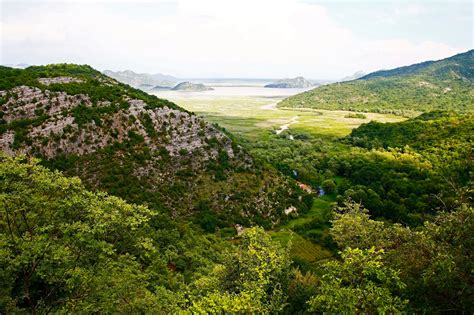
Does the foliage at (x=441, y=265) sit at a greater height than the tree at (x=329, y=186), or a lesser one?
greater

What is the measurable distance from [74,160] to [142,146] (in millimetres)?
12548

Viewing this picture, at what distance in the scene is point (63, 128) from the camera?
55.8 metres

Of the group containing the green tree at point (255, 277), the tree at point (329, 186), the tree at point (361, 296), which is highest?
the tree at point (361, 296)

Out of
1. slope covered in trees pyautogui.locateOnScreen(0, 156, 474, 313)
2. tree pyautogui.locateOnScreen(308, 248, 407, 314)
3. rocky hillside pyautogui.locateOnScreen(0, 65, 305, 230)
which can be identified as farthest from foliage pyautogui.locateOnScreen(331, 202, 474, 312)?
rocky hillside pyautogui.locateOnScreen(0, 65, 305, 230)

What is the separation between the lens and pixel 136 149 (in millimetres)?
61781

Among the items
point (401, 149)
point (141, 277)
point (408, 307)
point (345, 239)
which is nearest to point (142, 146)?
point (345, 239)

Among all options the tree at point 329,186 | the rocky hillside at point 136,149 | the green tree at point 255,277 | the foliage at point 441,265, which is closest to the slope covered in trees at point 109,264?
the foliage at point 441,265

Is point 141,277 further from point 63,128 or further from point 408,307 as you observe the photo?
point 63,128

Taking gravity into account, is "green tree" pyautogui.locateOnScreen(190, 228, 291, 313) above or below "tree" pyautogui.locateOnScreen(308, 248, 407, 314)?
below

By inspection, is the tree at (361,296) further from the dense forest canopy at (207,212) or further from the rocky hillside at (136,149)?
the rocky hillside at (136,149)

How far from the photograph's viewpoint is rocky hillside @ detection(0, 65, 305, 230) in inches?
2125

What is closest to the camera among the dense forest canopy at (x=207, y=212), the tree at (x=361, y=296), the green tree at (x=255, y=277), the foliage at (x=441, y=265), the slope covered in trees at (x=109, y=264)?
the foliage at (x=441, y=265)

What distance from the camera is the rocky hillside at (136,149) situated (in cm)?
5397

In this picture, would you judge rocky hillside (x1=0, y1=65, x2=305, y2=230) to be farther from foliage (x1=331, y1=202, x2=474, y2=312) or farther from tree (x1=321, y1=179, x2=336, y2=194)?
foliage (x1=331, y1=202, x2=474, y2=312)
